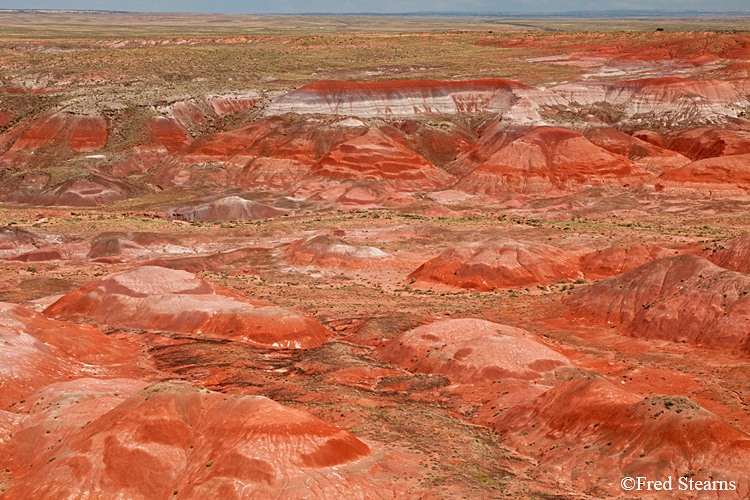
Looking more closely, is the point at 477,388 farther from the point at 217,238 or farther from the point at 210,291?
the point at 217,238

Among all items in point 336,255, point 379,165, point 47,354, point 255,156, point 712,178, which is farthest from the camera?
point 255,156

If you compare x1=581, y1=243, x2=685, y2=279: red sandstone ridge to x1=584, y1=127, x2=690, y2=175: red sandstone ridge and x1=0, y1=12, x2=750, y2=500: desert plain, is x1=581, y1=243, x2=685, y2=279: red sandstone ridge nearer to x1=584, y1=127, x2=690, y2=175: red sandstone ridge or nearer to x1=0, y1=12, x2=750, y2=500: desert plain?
x1=0, y1=12, x2=750, y2=500: desert plain

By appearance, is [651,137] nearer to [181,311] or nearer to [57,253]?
[57,253]

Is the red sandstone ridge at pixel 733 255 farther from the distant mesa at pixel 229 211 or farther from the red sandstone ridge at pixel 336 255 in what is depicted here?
A: the distant mesa at pixel 229 211

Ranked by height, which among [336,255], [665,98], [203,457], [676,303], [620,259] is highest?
[665,98]

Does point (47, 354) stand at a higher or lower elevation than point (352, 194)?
higher

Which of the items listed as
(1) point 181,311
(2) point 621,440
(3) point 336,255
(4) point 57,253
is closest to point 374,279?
(3) point 336,255

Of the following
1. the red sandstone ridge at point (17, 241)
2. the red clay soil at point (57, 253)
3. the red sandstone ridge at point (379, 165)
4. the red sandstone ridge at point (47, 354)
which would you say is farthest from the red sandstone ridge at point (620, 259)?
the red sandstone ridge at point (17, 241)

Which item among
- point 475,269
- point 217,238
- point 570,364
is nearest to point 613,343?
point 570,364
